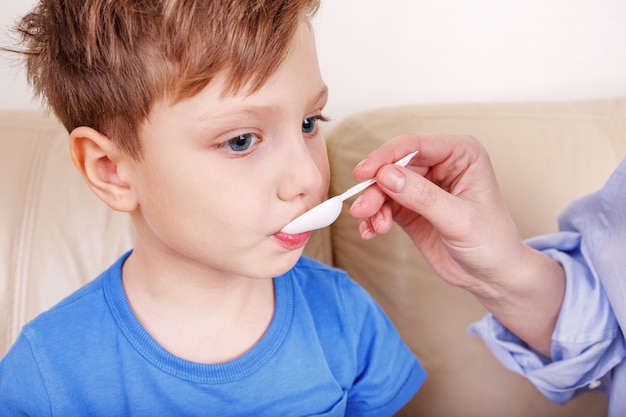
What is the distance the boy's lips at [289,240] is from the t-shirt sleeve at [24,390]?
32 centimetres

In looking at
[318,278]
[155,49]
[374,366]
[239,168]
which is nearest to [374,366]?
[374,366]

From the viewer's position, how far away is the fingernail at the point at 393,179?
703 millimetres

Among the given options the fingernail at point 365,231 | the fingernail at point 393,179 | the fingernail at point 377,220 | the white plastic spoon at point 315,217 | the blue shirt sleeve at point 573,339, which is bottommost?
the blue shirt sleeve at point 573,339

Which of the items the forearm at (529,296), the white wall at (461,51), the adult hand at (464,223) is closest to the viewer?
the adult hand at (464,223)

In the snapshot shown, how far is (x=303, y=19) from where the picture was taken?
70cm

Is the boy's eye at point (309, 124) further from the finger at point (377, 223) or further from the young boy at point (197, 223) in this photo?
the finger at point (377, 223)

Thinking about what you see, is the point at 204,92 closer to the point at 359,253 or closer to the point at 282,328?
the point at 282,328

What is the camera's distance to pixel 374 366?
2.96ft

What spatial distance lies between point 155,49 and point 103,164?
0.15 meters

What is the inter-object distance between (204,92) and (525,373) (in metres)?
0.59

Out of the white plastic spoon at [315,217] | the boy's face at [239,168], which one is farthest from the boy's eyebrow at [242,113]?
the white plastic spoon at [315,217]

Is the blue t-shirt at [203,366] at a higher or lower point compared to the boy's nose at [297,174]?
lower

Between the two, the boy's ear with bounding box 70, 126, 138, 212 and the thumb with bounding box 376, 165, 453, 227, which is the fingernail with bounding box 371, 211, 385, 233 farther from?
the boy's ear with bounding box 70, 126, 138, 212

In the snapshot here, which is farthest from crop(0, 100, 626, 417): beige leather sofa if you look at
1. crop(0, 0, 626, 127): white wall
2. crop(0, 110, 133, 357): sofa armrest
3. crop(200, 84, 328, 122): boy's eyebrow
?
crop(200, 84, 328, 122): boy's eyebrow
